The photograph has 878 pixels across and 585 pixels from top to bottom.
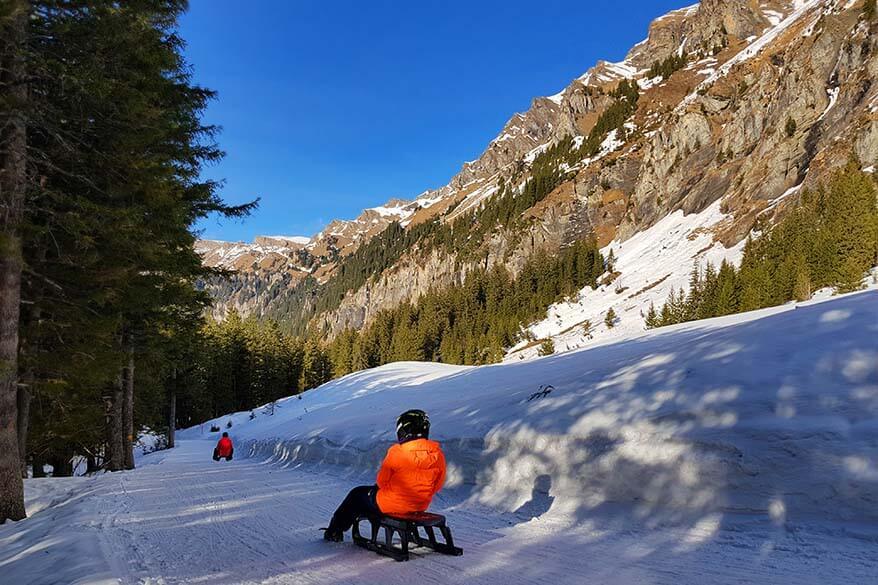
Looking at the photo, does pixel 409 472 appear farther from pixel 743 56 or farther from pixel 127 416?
pixel 743 56

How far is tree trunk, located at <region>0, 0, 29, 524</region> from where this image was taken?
7.30 metres

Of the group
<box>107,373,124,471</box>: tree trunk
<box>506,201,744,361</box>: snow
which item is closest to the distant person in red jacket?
<box>107,373,124,471</box>: tree trunk

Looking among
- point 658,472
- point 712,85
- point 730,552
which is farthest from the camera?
point 712,85

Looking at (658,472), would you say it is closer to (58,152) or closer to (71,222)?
(71,222)

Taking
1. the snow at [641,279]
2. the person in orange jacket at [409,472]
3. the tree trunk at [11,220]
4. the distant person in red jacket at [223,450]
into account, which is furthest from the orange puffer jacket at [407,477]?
the snow at [641,279]

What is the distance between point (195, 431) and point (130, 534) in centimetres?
4750

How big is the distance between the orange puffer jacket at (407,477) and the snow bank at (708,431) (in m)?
2.40

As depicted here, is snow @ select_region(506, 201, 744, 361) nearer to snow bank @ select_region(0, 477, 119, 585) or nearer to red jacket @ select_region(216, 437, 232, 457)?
red jacket @ select_region(216, 437, 232, 457)

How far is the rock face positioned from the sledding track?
64814 millimetres

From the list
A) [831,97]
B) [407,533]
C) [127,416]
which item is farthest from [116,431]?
[831,97]

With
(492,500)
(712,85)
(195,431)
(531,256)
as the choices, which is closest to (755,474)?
(492,500)

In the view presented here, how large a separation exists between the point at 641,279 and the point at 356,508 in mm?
71530

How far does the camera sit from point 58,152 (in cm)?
855

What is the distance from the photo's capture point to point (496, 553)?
4867 mm
